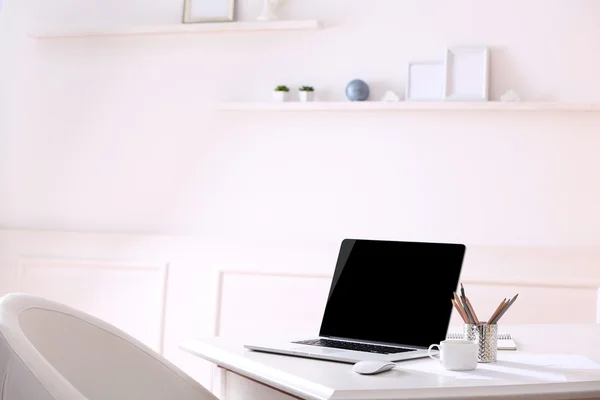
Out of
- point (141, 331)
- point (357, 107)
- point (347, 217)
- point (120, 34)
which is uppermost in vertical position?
point (120, 34)

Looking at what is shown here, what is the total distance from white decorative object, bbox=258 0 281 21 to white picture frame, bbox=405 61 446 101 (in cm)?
63

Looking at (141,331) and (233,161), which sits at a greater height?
(233,161)

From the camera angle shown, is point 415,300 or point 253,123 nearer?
point 415,300

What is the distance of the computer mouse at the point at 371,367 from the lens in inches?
50.0

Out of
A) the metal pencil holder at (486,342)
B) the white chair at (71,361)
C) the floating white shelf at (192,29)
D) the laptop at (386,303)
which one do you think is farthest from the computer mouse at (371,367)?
the floating white shelf at (192,29)

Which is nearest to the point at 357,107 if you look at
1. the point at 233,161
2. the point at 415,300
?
the point at 233,161

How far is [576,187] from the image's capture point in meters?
2.99

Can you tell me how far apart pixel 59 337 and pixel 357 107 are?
1.91 meters

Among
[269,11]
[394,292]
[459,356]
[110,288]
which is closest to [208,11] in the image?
[269,11]

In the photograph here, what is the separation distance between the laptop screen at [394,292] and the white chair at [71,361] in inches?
13.7

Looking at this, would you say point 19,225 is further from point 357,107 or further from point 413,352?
point 413,352

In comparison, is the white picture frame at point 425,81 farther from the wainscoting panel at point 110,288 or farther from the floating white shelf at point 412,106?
the wainscoting panel at point 110,288

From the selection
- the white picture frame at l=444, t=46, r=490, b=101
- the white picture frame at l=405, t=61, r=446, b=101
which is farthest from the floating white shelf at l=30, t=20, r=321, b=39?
the white picture frame at l=444, t=46, r=490, b=101

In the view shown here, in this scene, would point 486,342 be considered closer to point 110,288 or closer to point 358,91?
point 358,91
